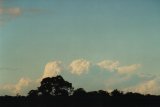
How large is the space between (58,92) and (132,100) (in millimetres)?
20883

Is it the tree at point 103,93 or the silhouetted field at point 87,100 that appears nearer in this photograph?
the silhouetted field at point 87,100

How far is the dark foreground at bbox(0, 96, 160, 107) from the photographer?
68812 millimetres

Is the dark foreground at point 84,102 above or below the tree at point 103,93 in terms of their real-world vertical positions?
below

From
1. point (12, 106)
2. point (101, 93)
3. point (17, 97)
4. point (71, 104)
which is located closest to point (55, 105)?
point (71, 104)

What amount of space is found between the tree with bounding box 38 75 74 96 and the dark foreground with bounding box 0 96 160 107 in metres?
14.0

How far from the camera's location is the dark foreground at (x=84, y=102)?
68812 mm

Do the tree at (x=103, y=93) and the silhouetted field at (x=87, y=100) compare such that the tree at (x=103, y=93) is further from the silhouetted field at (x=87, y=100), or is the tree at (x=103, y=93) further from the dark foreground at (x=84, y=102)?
the dark foreground at (x=84, y=102)

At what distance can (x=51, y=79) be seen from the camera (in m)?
93.4

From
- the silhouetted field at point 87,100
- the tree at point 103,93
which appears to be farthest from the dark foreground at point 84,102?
the tree at point 103,93

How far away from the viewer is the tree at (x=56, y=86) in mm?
91438

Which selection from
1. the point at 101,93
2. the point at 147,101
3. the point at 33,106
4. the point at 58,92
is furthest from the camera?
the point at 58,92

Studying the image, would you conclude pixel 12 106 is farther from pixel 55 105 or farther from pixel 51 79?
pixel 51 79

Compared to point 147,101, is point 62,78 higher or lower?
higher

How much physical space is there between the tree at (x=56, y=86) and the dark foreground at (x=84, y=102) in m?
14.0
